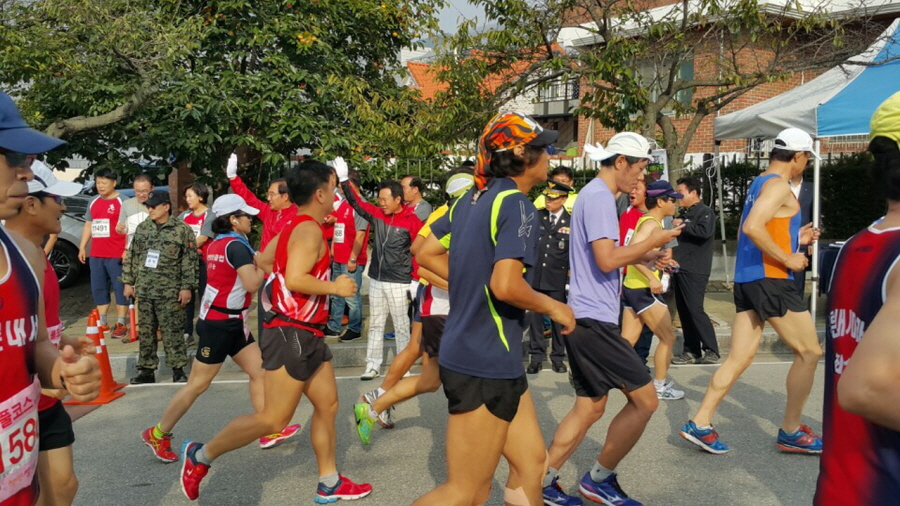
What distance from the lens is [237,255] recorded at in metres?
5.35

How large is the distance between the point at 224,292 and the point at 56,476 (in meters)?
2.27

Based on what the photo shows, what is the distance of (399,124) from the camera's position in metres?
10.3

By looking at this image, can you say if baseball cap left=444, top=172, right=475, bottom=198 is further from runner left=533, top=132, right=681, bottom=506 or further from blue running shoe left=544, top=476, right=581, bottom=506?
blue running shoe left=544, top=476, right=581, bottom=506

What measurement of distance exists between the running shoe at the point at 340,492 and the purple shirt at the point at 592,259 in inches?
65.0

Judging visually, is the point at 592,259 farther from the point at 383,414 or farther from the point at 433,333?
the point at 383,414

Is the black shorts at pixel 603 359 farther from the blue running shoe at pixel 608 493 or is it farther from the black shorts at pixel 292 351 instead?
the black shorts at pixel 292 351

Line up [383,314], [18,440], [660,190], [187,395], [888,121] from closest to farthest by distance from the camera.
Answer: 1. [888,121]
2. [18,440]
3. [187,395]
4. [660,190]
5. [383,314]

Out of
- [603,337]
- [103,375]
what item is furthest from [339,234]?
[603,337]

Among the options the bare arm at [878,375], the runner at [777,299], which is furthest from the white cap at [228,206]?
the bare arm at [878,375]

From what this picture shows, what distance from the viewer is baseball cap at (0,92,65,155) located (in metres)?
2.02

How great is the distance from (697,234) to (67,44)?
304 inches

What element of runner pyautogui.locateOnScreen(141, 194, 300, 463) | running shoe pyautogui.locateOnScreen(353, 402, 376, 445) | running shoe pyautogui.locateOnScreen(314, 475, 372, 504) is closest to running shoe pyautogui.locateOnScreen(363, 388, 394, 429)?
running shoe pyautogui.locateOnScreen(353, 402, 376, 445)

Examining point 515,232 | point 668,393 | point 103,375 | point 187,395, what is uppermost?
point 515,232

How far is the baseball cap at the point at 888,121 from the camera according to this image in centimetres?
199
